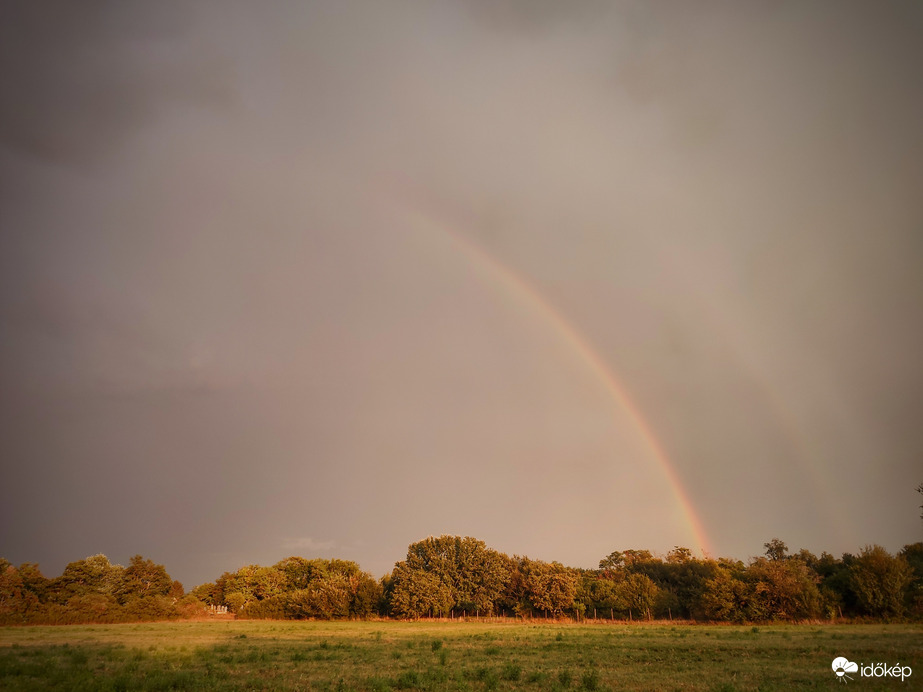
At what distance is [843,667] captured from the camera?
838 inches

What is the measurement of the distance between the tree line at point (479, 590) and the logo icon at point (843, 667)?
4551 cm

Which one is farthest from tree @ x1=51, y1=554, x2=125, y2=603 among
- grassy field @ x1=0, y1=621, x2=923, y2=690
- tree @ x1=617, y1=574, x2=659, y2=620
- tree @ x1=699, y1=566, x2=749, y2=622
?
tree @ x1=699, y1=566, x2=749, y2=622

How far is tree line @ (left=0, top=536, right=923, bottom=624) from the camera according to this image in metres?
61.4

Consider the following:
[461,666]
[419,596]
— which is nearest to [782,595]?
[419,596]

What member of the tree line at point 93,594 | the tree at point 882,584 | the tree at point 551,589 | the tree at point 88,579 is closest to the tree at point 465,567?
the tree at point 551,589

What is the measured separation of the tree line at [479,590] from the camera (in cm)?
6138

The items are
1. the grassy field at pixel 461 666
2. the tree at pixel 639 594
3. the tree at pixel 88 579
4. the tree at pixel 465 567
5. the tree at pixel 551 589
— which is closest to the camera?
the grassy field at pixel 461 666

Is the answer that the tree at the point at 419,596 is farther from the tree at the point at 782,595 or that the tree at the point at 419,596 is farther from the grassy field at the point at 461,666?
the grassy field at the point at 461,666

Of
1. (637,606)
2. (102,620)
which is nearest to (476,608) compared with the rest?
(637,606)

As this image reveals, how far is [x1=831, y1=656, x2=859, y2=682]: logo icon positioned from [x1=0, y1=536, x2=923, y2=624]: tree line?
45.5m

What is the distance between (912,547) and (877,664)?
83611mm

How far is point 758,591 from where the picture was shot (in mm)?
62094

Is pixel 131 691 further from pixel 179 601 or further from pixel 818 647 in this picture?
pixel 179 601

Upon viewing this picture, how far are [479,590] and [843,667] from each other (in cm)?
7784
